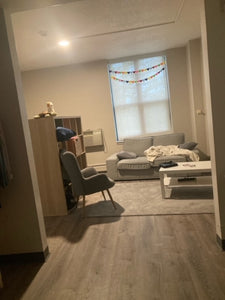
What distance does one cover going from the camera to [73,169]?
3039 millimetres

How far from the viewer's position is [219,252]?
206cm

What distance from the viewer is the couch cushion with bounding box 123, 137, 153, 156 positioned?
17.0 feet

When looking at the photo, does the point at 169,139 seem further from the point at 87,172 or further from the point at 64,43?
the point at 64,43

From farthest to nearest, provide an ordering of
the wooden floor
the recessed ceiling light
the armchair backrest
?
1. the recessed ceiling light
2. the armchair backrest
3. the wooden floor

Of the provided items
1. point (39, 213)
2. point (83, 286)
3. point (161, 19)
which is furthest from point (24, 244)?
point (161, 19)

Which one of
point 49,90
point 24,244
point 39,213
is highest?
point 49,90

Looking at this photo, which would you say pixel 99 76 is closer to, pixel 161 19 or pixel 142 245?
pixel 161 19

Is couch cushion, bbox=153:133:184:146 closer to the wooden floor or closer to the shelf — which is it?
the shelf

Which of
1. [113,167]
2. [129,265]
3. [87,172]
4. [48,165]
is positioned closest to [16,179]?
[48,165]

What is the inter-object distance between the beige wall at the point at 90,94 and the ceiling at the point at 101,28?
0.41 meters

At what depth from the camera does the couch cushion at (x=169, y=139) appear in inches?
199

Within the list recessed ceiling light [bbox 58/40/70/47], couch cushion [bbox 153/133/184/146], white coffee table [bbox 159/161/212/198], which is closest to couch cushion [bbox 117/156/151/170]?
white coffee table [bbox 159/161/212/198]

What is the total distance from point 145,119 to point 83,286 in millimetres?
4278

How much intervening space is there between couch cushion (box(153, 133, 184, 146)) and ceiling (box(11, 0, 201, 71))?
190 centimetres
